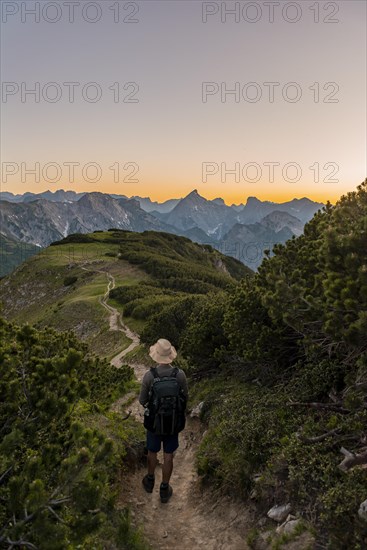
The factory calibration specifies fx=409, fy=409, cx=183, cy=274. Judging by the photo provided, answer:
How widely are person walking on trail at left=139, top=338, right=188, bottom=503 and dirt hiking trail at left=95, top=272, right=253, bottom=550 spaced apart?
0.46 meters

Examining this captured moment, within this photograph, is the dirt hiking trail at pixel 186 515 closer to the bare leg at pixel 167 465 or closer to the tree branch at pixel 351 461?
the bare leg at pixel 167 465

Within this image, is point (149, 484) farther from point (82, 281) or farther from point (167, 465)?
point (82, 281)

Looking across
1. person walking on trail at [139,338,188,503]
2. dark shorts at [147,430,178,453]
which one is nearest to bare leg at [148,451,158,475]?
person walking on trail at [139,338,188,503]

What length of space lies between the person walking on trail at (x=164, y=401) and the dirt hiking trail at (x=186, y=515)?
0.46 metres

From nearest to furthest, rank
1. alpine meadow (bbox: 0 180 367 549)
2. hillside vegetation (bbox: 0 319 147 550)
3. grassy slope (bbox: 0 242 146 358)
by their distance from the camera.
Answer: hillside vegetation (bbox: 0 319 147 550), alpine meadow (bbox: 0 180 367 549), grassy slope (bbox: 0 242 146 358)

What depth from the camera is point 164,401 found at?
7797mm

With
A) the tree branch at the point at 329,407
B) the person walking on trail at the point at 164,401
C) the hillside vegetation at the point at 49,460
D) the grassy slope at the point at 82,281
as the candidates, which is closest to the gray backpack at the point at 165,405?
the person walking on trail at the point at 164,401

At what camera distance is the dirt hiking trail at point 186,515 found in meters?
7.25

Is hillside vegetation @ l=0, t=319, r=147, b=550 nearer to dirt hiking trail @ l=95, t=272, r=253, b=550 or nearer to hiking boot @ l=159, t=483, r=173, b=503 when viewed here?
dirt hiking trail @ l=95, t=272, r=253, b=550

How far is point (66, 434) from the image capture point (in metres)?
6.40

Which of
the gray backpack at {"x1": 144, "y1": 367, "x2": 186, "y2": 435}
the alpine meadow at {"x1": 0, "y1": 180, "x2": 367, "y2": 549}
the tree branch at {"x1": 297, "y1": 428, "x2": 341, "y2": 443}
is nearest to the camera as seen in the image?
the alpine meadow at {"x1": 0, "y1": 180, "x2": 367, "y2": 549}

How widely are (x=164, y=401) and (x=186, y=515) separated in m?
2.47

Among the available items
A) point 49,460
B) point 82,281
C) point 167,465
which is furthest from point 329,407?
point 82,281

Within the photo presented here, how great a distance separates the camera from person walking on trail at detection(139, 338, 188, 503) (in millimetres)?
7809
